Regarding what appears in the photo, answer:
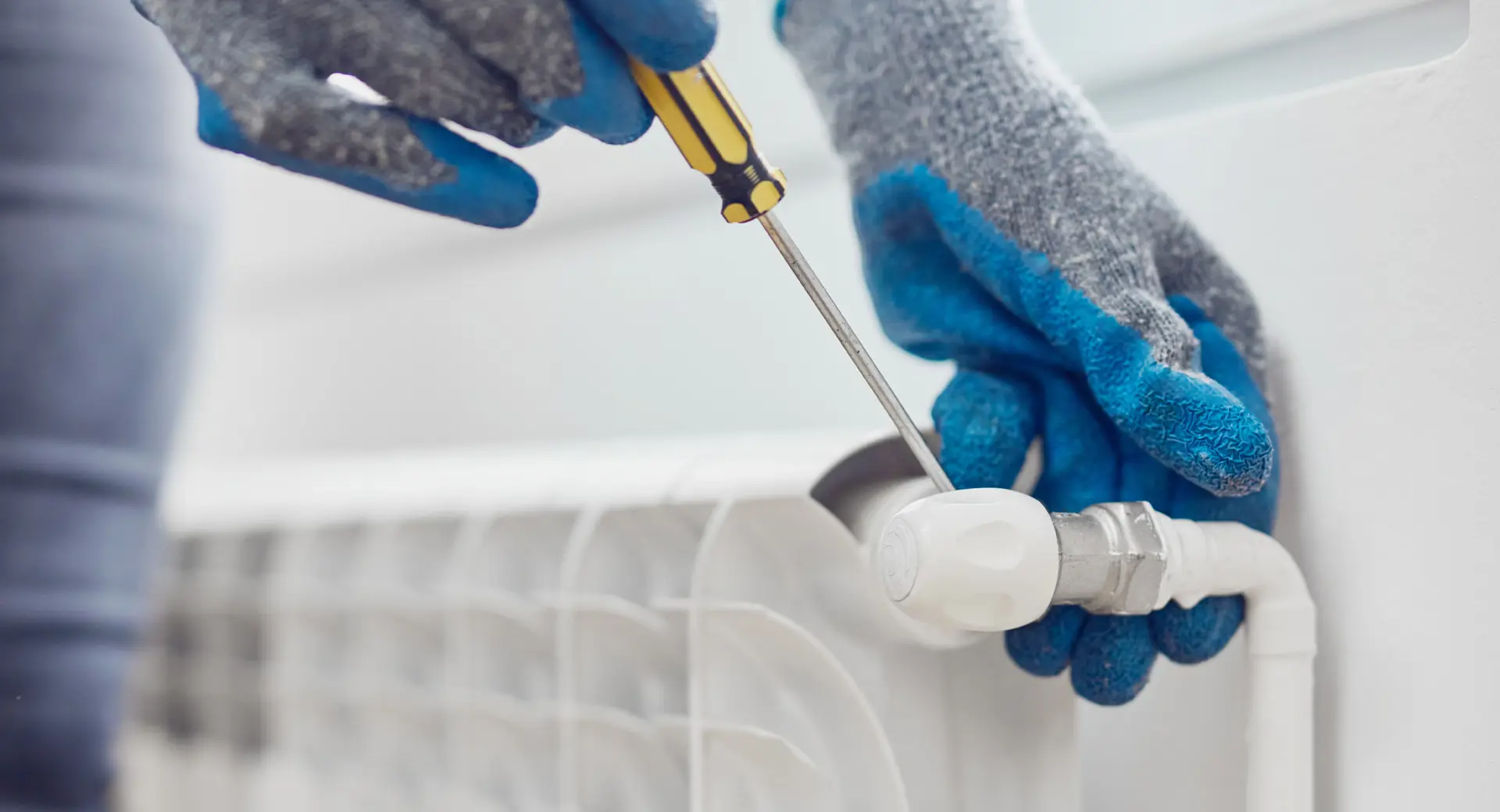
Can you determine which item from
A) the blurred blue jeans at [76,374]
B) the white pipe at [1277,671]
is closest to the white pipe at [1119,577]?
the white pipe at [1277,671]

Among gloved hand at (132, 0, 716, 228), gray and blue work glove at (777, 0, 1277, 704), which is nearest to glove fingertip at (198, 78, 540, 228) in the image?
gloved hand at (132, 0, 716, 228)

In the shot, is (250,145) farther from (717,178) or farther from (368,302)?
(368,302)

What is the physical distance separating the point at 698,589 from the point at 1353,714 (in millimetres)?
211

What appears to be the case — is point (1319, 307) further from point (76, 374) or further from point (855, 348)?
point (76, 374)

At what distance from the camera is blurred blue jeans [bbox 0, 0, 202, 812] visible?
520 millimetres

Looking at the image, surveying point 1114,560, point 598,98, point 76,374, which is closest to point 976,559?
point 1114,560

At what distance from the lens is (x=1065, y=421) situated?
335mm

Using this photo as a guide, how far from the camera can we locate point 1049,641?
342mm

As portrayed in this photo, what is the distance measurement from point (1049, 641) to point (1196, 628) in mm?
42

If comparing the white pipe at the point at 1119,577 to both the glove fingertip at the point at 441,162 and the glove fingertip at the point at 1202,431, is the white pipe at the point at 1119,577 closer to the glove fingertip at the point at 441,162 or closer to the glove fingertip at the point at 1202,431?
the glove fingertip at the point at 1202,431

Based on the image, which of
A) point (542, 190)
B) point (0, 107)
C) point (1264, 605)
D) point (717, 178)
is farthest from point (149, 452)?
point (1264, 605)

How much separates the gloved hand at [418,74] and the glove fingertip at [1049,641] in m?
0.19

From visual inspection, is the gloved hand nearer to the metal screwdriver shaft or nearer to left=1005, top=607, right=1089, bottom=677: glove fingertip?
the metal screwdriver shaft

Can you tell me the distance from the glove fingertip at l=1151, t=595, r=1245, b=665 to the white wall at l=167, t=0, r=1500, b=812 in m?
0.04
